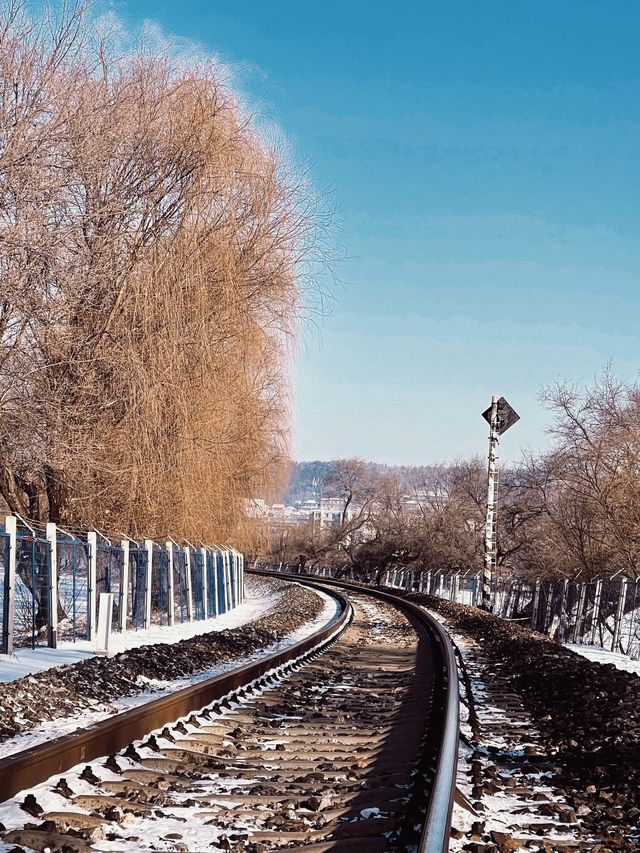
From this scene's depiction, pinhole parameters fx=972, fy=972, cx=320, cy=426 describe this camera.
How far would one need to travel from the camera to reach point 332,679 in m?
11.3

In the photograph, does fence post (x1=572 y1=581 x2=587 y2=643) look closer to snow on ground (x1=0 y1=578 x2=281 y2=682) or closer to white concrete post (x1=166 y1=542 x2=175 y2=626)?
snow on ground (x1=0 y1=578 x2=281 y2=682)

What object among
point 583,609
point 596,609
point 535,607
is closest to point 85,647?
point 583,609

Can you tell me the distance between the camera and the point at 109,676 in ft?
31.5

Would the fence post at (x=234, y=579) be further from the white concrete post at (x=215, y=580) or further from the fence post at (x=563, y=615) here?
the fence post at (x=563, y=615)

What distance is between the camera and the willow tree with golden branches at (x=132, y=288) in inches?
560

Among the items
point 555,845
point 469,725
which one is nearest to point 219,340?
point 469,725

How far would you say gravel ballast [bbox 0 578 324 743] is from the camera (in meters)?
7.42

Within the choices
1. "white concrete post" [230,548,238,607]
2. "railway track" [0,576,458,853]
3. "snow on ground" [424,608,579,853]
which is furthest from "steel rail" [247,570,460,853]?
"white concrete post" [230,548,238,607]

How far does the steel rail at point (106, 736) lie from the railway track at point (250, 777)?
0.01 m

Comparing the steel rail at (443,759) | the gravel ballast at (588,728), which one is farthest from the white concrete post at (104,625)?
the gravel ballast at (588,728)

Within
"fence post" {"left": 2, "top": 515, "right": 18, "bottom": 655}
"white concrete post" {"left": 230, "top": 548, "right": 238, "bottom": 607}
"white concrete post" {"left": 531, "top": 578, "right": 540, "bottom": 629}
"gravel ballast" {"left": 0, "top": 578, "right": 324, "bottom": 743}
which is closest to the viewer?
"gravel ballast" {"left": 0, "top": 578, "right": 324, "bottom": 743}

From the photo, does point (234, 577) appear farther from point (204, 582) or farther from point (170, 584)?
point (170, 584)

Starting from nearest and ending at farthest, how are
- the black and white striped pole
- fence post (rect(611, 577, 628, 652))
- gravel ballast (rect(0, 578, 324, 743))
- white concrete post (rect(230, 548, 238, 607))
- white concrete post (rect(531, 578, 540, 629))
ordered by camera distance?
gravel ballast (rect(0, 578, 324, 743))
fence post (rect(611, 577, 628, 652))
white concrete post (rect(230, 548, 238, 607))
the black and white striped pole
white concrete post (rect(531, 578, 540, 629))

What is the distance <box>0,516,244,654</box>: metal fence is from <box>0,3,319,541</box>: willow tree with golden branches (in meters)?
0.85
